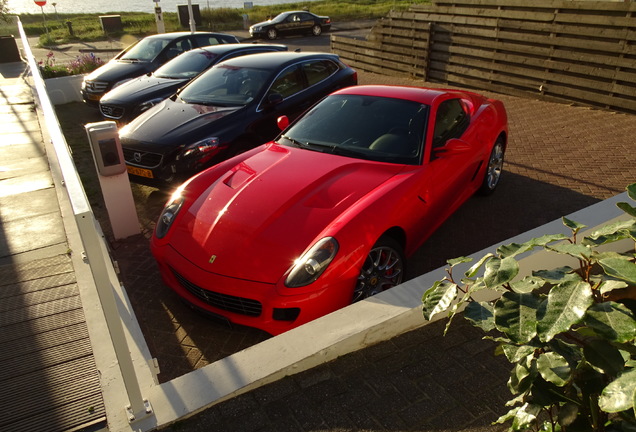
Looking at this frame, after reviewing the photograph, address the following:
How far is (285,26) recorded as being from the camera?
27.1 m

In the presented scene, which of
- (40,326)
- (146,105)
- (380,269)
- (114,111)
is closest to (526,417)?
(380,269)

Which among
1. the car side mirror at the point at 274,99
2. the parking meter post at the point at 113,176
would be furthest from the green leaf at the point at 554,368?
the car side mirror at the point at 274,99

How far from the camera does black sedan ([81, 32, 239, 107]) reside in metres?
10.0

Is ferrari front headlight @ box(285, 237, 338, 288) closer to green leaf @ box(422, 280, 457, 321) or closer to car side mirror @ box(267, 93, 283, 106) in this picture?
green leaf @ box(422, 280, 457, 321)

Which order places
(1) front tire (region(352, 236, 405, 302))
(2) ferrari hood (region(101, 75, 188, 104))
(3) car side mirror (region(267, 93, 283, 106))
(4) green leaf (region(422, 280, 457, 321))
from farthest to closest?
(2) ferrari hood (region(101, 75, 188, 104))
(3) car side mirror (region(267, 93, 283, 106))
(1) front tire (region(352, 236, 405, 302))
(4) green leaf (region(422, 280, 457, 321))

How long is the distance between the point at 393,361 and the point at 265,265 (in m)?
1.12

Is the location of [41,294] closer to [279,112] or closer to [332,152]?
[332,152]

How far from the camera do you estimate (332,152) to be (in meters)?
4.75

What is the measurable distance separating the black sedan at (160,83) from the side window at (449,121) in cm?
527

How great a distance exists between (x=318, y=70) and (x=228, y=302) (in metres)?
5.18

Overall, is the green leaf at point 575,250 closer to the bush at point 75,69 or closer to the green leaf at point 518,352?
the green leaf at point 518,352

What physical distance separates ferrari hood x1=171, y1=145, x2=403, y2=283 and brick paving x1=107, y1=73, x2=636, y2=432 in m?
0.58

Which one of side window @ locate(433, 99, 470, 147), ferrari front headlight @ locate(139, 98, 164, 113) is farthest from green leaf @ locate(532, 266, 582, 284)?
ferrari front headlight @ locate(139, 98, 164, 113)

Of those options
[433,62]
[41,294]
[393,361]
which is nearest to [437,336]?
[393,361]
